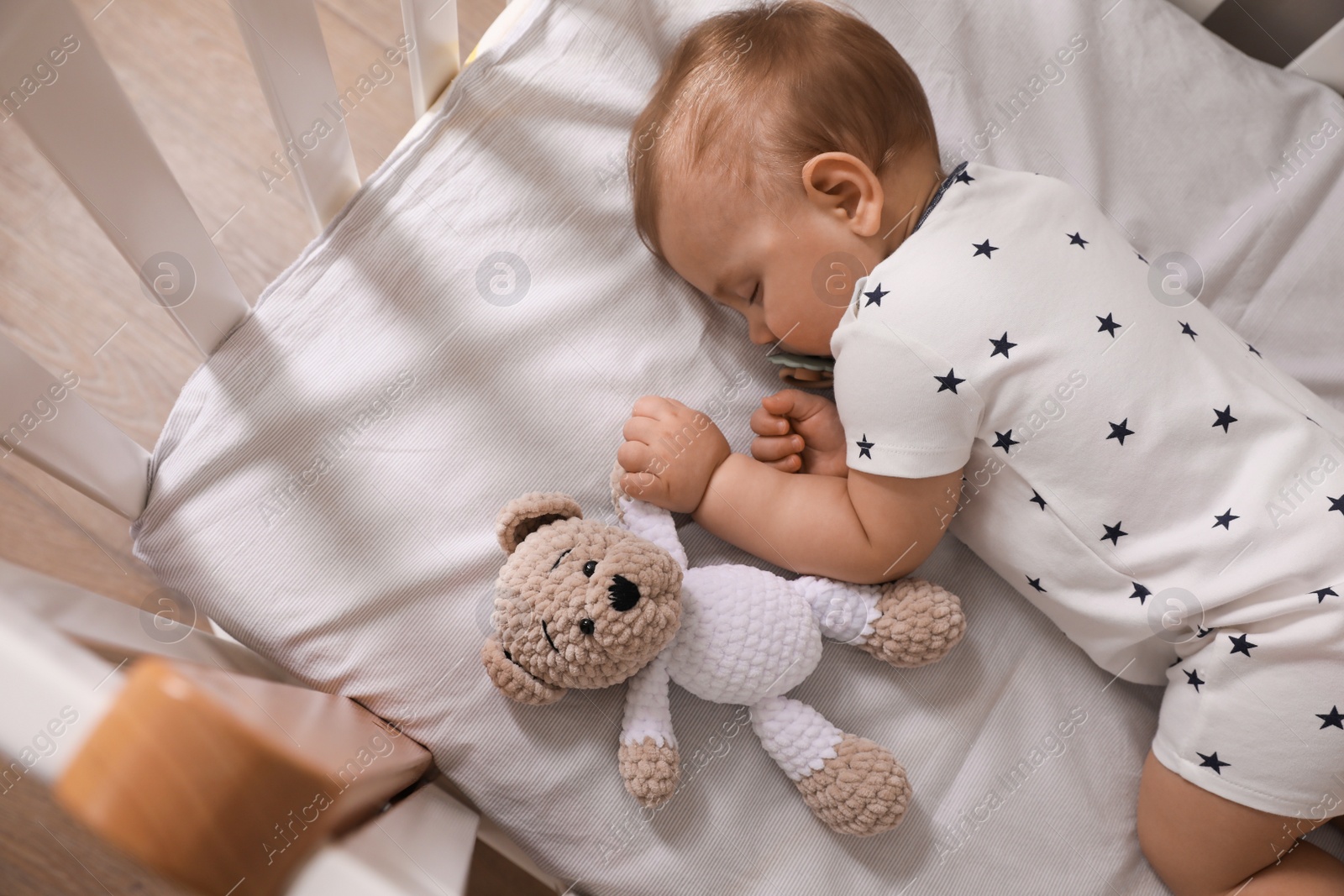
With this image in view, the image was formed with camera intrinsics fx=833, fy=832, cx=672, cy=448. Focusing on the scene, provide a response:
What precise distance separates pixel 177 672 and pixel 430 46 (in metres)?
0.68

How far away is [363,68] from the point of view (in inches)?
48.7

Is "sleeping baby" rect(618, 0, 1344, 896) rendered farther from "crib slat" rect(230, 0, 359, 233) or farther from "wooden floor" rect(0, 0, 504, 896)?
"wooden floor" rect(0, 0, 504, 896)

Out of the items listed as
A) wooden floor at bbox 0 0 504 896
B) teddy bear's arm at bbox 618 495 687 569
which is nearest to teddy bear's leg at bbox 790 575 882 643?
teddy bear's arm at bbox 618 495 687 569

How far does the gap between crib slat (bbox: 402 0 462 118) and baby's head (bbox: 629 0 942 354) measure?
0.23 meters

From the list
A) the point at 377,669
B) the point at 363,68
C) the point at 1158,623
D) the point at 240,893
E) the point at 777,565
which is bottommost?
the point at 1158,623

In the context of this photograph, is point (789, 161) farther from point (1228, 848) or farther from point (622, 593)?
point (1228, 848)

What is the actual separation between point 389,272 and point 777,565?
47cm

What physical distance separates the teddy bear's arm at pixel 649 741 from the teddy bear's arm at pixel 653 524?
0.10 meters

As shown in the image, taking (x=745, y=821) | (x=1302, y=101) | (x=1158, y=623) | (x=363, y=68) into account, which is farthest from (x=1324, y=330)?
→ (x=363, y=68)

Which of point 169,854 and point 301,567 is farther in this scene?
point 301,567

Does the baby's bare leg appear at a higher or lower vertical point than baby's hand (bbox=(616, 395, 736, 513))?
lower

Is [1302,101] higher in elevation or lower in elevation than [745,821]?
higher

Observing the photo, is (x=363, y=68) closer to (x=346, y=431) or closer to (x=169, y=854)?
(x=346, y=431)

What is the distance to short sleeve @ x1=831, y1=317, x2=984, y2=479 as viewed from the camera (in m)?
0.70
